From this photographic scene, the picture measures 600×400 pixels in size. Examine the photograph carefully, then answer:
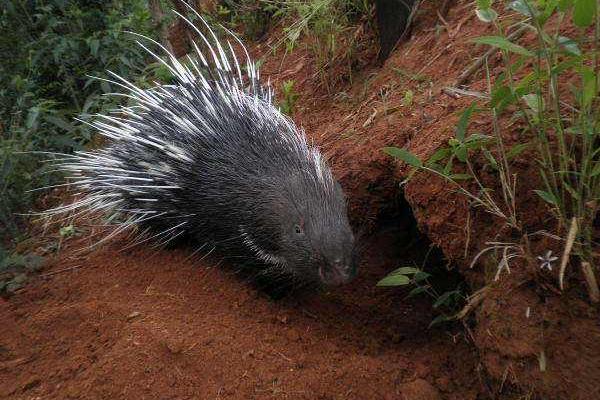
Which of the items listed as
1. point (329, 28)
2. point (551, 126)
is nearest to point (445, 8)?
point (329, 28)

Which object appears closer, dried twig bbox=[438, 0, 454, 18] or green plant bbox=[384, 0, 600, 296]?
green plant bbox=[384, 0, 600, 296]

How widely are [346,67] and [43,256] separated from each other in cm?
290

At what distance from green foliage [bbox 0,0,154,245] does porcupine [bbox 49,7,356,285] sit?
→ 4.83 ft

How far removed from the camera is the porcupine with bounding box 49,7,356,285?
2.91 m

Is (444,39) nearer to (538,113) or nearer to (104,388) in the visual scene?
(538,113)

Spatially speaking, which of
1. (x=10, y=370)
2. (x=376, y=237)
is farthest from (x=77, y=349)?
(x=376, y=237)

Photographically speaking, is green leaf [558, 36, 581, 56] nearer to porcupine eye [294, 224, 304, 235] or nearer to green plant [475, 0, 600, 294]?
green plant [475, 0, 600, 294]

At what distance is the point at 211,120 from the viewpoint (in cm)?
352

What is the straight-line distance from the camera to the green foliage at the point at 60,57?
5.37m

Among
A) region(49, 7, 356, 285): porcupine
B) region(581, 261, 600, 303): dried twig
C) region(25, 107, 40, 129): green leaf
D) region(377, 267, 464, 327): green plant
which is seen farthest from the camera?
region(25, 107, 40, 129): green leaf

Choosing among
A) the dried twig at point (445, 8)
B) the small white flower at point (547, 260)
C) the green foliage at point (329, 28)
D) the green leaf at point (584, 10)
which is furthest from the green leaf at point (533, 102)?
the green foliage at point (329, 28)

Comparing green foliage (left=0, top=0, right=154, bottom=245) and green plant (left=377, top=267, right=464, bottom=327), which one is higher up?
green foliage (left=0, top=0, right=154, bottom=245)

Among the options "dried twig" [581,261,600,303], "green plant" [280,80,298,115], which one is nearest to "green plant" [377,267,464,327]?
"dried twig" [581,261,600,303]

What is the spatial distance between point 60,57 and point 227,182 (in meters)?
3.50
